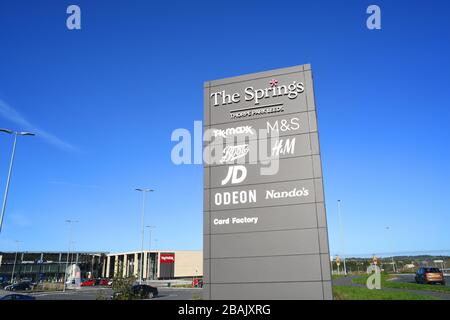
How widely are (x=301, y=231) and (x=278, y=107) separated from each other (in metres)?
4.81

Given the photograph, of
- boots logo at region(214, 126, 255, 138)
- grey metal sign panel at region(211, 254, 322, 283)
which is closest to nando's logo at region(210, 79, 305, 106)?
boots logo at region(214, 126, 255, 138)

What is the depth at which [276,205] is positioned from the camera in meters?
12.6

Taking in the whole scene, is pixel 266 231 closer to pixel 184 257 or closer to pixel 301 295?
pixel 301 295

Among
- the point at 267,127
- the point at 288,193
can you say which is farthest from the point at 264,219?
the point at 267,127

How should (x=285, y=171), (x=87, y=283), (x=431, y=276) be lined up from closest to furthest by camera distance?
1. (x=285, y=171)
2. (x=431, y=276)
3. (x=87, y=283)

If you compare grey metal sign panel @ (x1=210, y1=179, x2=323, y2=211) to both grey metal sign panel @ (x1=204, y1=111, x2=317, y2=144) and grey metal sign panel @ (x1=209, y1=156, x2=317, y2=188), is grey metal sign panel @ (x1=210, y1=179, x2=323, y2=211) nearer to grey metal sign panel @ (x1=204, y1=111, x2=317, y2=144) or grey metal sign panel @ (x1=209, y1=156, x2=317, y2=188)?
grey metal sign panel @ (x1=209, y1=156, x2=317, y2=188)

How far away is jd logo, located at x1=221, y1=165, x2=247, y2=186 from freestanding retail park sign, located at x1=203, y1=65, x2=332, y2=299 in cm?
4

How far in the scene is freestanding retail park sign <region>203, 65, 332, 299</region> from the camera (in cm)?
1191

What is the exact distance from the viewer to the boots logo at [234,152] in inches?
534

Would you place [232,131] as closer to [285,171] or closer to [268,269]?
[285,171]

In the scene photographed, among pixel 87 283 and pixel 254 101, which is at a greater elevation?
pixel 254 101

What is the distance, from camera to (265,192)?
1288 centimetres

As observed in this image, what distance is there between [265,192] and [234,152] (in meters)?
2.03

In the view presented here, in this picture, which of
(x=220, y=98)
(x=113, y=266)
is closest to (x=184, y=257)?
(x=113, y=266)
